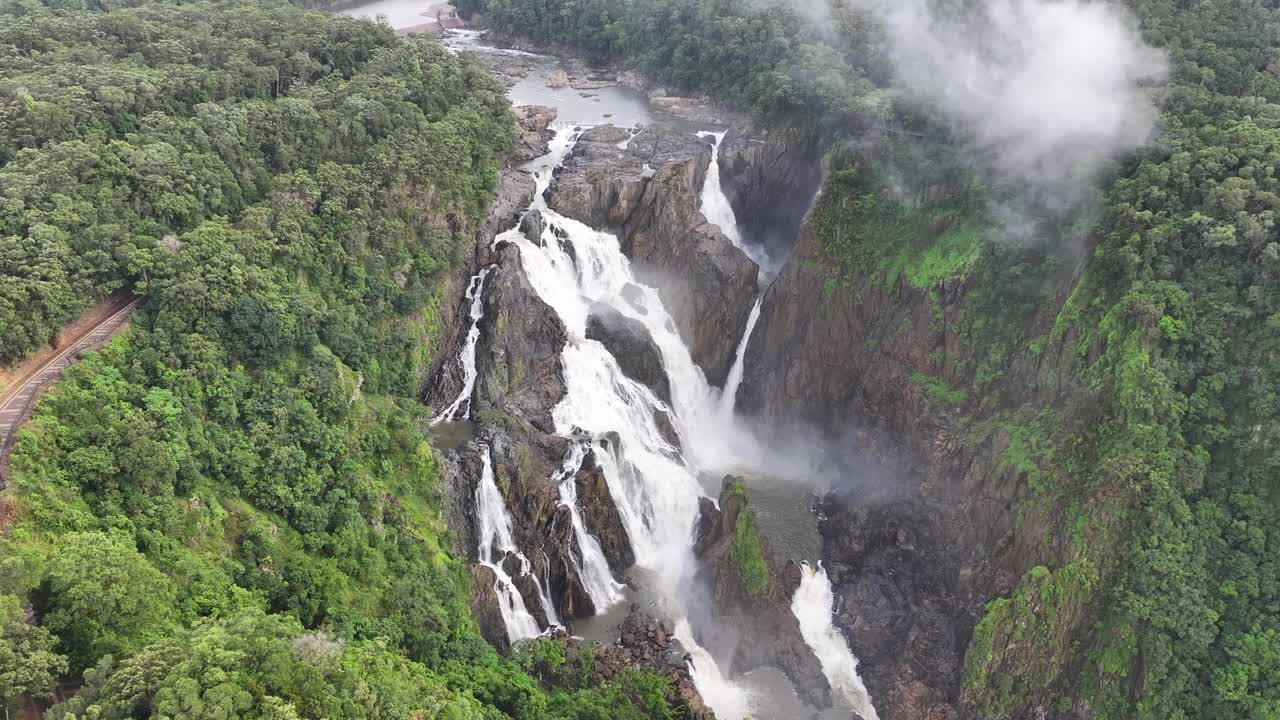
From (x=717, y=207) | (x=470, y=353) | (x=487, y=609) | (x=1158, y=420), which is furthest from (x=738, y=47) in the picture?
(x=487, y=609)

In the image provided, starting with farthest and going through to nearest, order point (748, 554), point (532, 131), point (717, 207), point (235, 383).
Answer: point (532, 131), point (717, 207), point (748, 554), point (235, 383)

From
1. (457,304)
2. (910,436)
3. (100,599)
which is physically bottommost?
(457,304)

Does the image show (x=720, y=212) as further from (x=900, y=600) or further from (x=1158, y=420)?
(x=1158, y=420)

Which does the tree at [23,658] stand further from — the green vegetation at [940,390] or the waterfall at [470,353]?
the green vegetation at [940,390]

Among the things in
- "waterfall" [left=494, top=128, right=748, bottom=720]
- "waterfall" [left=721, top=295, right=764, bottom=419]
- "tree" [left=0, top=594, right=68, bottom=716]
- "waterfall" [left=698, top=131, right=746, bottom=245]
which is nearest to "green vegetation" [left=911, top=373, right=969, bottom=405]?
"waterfall" [left=721, top=295, right=764, bottom=419]

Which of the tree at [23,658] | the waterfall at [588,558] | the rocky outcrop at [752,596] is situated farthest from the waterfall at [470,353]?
the tree at [23,658]

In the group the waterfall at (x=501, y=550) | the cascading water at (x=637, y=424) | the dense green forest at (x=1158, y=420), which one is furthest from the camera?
the cascading water at (x=637, y=424)
